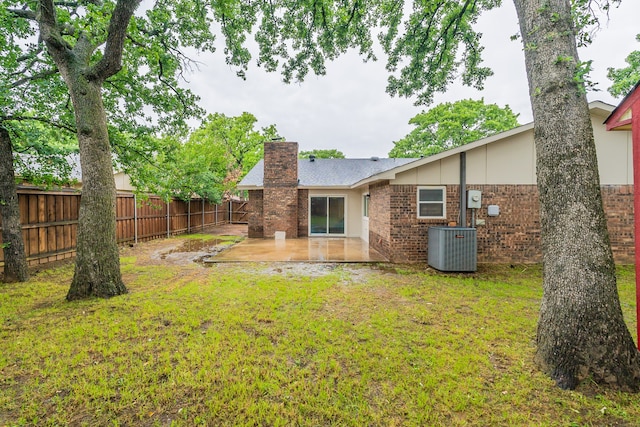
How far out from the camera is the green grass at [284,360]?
224cm

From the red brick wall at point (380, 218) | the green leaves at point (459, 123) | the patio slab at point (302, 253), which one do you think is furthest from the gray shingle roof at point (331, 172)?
the green leaves at point (459, 123)

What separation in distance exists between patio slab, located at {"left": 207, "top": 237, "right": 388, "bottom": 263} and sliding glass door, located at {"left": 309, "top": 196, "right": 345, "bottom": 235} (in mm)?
2455

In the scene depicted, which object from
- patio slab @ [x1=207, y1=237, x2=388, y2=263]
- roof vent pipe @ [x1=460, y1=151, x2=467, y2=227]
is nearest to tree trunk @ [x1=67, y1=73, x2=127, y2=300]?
patio slab @ [x1=207, y1=237, x2=388, y2=263]

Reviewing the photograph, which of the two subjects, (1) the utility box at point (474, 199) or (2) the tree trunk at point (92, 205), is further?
(1) the utility box at point (474, 199)

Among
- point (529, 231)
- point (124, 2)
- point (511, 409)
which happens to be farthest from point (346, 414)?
point (529, 231)

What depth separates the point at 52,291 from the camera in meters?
5.33

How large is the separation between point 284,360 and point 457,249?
562 cm

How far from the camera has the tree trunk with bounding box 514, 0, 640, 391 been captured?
8.36ft

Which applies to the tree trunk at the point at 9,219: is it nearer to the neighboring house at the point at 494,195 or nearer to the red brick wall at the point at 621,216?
the neighboring house at the point at 494,195

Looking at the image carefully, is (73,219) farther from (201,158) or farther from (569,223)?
(569,223)

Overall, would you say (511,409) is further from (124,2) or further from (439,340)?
(124,2)

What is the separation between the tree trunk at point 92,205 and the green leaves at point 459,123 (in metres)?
23.8

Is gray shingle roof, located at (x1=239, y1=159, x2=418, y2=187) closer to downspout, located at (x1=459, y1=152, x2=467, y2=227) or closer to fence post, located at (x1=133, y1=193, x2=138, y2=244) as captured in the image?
fence post, located at (x1=133, y1=193, x2=138, y2=244)

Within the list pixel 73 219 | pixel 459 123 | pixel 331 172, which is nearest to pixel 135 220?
pixel 73 219
